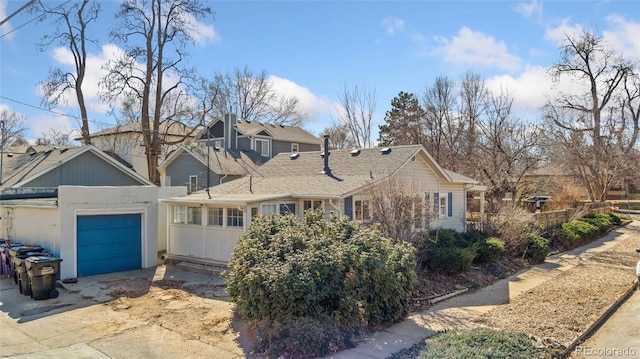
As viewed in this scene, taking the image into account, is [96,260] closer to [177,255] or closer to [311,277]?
[177,255]

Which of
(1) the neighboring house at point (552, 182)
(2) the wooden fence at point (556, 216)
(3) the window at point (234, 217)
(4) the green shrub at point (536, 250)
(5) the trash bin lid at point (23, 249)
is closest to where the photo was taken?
(5) the trash bin lid at point (23, 249)

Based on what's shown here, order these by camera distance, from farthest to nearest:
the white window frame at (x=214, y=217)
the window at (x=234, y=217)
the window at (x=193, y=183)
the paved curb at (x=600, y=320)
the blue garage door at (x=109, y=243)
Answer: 1. the window at (x=193, y=183)
2. the white window frame at (x=214, y=217)
3. the window at (x=234, y=217)
4. the blue garage door at (x=109, y=243)
5. the paved curb at (x=600, y=320)

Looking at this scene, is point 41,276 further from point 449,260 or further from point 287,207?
point 449,260

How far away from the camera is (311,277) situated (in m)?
7.10

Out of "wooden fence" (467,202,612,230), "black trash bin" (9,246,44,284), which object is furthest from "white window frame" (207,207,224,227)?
"wooden fence" (467,202,612,230)

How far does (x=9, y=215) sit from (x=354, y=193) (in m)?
12.3

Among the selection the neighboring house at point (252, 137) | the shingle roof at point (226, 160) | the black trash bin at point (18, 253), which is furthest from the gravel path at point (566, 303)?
the neighboring house at point (252, 137)

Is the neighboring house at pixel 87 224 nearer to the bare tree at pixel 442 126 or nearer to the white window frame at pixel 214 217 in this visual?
the white window frame at pixel 214 217

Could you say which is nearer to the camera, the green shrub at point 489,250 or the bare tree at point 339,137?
the green shrub at point 489,250

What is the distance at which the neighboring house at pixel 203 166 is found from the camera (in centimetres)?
2653

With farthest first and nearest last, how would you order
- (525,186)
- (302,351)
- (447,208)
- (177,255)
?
(525,186)
(447,208)
(177,255)
(302,351)

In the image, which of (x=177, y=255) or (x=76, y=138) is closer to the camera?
(x=177, y=255)

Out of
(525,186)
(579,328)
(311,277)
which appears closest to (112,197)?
(311,277)

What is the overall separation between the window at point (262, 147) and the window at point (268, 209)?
64.2ft
